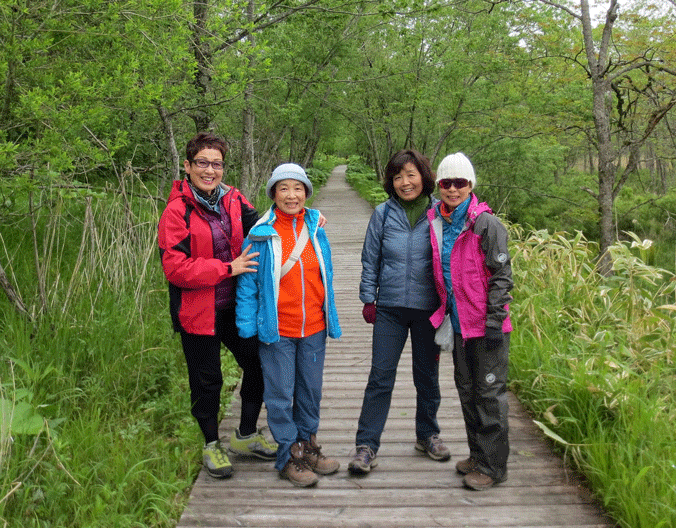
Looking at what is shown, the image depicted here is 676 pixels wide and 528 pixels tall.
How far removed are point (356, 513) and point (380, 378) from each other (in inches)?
28.0

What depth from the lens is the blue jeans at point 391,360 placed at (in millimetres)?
3135

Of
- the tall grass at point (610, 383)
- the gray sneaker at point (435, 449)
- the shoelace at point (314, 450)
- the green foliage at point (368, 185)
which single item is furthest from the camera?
the green foliage at point (368, 185)

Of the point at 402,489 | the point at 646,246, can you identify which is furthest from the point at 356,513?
the point at 646,246

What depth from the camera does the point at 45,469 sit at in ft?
9.50

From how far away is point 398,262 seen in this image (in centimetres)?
309

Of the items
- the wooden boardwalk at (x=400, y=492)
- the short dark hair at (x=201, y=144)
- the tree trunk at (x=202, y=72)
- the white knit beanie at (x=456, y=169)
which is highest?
the tree trunk at (x=202, y=72)

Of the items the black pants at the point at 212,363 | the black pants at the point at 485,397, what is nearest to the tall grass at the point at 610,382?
the black pants at the point at 485,397

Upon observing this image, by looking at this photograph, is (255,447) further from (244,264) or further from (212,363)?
(244,264)

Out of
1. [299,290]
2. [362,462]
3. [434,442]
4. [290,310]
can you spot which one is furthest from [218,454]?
[434,442]

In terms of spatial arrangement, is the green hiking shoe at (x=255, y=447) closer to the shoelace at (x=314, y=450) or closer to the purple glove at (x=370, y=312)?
the shoelace at (x=314, y=450)

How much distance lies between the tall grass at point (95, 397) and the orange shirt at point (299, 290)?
3.47 ft

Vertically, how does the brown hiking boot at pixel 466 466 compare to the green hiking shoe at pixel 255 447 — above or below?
above

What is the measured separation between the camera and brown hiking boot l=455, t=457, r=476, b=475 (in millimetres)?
3088

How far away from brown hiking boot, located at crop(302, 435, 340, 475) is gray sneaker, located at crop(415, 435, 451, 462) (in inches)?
22.5
